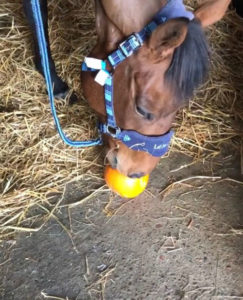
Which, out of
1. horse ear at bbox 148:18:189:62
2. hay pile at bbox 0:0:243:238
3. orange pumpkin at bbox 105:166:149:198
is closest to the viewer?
horse ear at bbox 148:18:189:62

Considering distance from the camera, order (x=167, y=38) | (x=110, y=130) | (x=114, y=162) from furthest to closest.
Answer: (x=114, y=162)
(x=110, y=130)
(x=167, y=38)

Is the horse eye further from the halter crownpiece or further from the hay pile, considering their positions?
the hay pile

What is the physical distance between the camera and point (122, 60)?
1351 mm

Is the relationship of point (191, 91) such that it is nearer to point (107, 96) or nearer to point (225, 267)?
point (107, 96)

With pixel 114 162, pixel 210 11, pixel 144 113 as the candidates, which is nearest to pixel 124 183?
pixel 114 162

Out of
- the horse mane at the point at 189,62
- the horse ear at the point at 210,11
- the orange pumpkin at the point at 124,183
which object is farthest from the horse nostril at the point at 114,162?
the horse ear at the point at 210,11

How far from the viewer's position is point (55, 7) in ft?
8.33

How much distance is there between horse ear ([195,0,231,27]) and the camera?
4.45 ft

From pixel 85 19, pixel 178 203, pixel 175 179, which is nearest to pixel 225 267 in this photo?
pixel 178 203

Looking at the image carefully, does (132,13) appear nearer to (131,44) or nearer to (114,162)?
(131,44)

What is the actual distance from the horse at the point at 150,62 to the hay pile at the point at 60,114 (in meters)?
0.53

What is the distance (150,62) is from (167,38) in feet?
0.38

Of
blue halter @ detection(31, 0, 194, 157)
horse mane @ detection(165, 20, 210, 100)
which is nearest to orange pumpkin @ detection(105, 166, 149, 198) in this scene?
blue halter @ detection(31, 0, 194, 157)

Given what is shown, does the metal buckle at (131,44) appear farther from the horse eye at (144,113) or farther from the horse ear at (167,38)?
the horse eye at (144,113)
